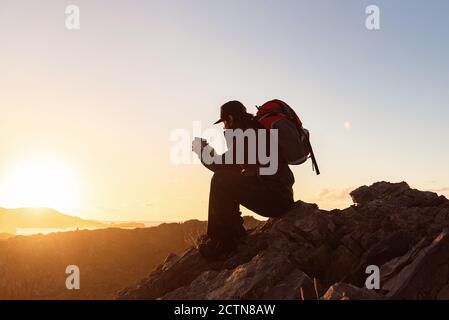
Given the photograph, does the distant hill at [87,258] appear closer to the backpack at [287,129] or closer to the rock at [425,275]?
the backpack at [287,129]

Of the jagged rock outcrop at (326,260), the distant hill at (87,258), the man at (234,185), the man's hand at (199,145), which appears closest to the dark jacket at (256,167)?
the man at (234,185)

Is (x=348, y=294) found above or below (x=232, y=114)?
below

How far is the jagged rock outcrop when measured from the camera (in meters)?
7.66

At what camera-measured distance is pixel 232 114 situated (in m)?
8.87

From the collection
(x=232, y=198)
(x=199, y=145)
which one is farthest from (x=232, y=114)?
(x=232, y=198)

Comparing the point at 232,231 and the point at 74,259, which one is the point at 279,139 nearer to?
the point at 232,231

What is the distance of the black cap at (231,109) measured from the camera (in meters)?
8.88

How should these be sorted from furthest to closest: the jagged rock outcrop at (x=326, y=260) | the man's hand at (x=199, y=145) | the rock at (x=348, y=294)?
1. the man's hand at (x=199, y=145)
2. the jagged rock outcrop at (x=326, y=260)
3. the rock at (x=348, y=294)

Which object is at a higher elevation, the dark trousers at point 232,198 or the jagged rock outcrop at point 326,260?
the dark trousers at point 232,198

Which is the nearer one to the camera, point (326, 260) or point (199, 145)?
point (199, 145)

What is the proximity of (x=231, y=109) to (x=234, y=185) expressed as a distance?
1505 millimetres

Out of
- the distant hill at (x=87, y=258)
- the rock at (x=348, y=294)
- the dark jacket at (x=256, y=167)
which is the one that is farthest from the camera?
the distant hill at (x=87, y=258)

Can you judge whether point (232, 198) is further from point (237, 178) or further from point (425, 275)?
point (425, 275)
